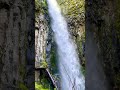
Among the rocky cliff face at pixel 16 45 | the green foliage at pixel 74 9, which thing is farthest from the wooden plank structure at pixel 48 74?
the rocky cliff face at pixel 16 45

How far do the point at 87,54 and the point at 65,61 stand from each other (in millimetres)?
13200

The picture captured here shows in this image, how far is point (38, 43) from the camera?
14648 mm

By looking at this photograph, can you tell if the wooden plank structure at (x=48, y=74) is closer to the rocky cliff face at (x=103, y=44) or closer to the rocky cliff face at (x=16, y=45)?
the rocky cliff face at (x=16, y=45)

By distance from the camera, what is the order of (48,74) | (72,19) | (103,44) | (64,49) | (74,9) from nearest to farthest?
(103,44) < (48,74) < (64,49) < (74,9) < (72,19)

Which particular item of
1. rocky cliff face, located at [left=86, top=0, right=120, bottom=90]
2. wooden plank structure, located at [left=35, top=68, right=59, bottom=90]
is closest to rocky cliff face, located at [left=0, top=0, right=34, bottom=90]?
rocky cliff face, located at [left=86, top=0, right=120, bottom=90]

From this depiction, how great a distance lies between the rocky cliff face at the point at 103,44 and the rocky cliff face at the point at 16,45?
0.48 m

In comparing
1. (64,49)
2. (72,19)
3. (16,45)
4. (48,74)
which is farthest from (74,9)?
(16,45)

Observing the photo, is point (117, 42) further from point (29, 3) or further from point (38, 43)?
point (38, 43)

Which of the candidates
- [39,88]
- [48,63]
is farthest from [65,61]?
[39,88]

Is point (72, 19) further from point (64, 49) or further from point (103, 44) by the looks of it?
point (103, 44)

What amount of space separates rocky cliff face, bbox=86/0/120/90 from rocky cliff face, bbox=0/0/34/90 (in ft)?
1.59

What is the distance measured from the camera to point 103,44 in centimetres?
242

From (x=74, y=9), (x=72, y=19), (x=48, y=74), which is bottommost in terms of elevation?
(x=48, y=74)

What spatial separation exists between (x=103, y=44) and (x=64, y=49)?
1332 centimetres
